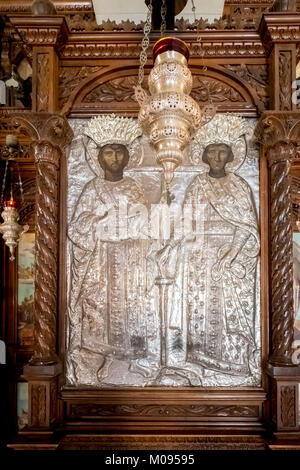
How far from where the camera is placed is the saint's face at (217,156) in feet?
10.8

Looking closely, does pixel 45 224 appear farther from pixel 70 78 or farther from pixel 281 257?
pixel 281 257

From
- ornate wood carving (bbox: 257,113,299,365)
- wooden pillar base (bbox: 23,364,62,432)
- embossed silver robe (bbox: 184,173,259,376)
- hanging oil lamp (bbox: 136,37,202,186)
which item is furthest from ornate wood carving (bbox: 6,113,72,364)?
ornate wood carving (bbox: 257,113,299,365)

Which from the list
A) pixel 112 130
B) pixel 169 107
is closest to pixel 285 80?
pixel 169 107

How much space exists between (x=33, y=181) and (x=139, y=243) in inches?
69.4

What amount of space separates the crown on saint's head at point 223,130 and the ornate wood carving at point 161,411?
2.14 metres

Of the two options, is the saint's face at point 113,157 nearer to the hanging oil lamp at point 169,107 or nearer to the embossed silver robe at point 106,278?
the embossed silver robe at point 106,278

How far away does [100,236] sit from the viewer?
326cm

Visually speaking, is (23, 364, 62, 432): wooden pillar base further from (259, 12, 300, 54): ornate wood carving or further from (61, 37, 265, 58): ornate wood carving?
(259, 12, 300, 54): ornate wood carving

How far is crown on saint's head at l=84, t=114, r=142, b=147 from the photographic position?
3.32 metres

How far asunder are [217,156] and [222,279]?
1030mm

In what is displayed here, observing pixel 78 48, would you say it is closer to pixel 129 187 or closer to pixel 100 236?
pixel 129 187

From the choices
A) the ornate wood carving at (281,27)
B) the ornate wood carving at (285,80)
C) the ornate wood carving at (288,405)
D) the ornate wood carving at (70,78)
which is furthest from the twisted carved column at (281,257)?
the ornate wood carving at (70,78)
